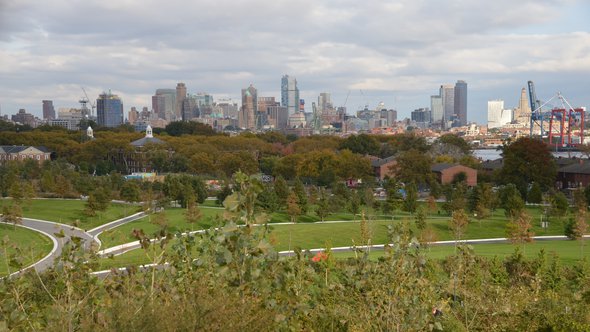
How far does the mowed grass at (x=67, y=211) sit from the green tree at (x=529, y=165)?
24.9 meters

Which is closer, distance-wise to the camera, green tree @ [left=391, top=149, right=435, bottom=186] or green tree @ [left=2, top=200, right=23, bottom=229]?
green tree @ [left=2, top=200, right=23, bottom=229]

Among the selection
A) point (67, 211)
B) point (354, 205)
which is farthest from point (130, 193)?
point (354, 205)

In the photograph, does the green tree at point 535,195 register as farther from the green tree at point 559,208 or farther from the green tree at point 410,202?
the green tree at point 410,202

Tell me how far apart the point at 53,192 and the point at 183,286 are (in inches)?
1414

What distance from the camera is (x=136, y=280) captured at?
24.0 ft

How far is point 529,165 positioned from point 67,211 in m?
29.7

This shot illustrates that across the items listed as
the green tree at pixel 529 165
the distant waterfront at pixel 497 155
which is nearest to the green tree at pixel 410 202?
the green tree at pixel 529 165

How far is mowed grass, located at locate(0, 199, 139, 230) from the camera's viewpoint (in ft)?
105

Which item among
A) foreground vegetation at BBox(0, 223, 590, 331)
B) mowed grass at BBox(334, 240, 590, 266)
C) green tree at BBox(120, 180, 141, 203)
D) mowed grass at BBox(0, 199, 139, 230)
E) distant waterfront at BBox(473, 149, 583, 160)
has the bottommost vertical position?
distant waterfront at BBox(473, 149, 583, 160)

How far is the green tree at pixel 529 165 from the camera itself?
41.1m

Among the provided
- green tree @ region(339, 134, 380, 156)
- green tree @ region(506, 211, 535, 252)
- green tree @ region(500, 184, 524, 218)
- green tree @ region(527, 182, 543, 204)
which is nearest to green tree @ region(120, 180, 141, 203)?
green tree @ region(500, 184, 524, 218)

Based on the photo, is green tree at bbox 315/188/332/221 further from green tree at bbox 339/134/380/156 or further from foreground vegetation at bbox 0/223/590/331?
green tree at bbox 339/134/380/156

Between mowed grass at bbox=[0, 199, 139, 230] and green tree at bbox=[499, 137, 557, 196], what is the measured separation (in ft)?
81.7

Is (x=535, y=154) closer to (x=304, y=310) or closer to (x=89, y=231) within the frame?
(x=89, y=231)
